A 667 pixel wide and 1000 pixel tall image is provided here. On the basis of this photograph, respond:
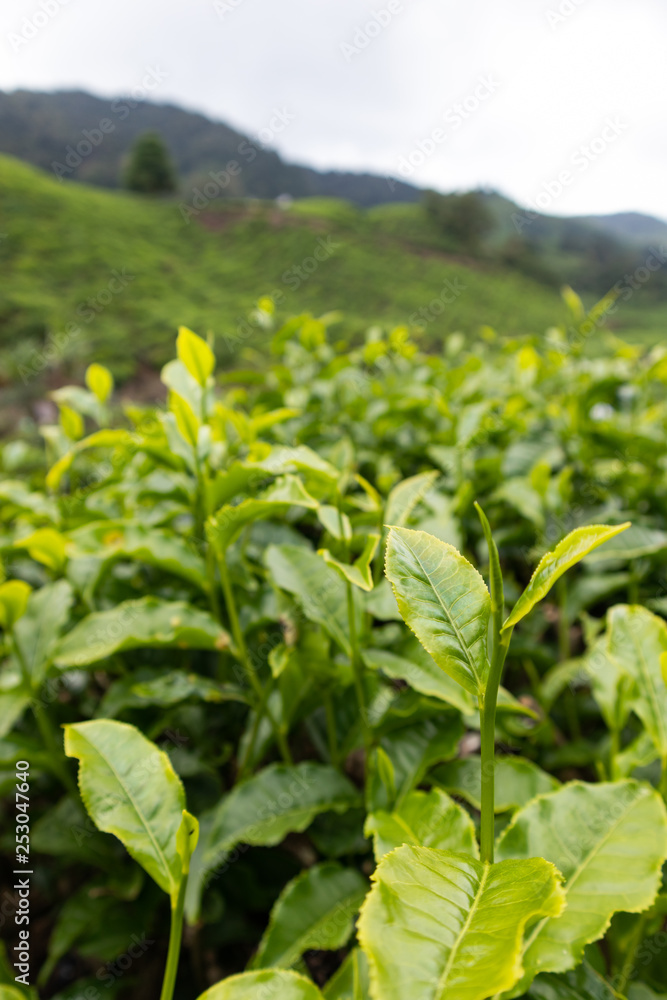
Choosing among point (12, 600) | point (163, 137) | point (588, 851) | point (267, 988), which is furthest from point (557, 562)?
point (163, 137)

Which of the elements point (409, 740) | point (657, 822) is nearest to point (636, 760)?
point (657, 822)

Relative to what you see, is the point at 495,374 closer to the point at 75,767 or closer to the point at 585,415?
the point at 585,415

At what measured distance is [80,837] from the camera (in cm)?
115

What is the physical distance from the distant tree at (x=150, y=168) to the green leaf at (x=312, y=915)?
121 ft

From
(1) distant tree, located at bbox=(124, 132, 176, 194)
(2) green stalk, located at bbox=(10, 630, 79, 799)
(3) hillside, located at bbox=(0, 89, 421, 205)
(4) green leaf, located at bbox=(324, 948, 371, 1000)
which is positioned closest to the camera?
(4) green leaf, located at bbox=(324, 948, 371, 1000)

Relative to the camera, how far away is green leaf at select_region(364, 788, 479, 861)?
0.64m

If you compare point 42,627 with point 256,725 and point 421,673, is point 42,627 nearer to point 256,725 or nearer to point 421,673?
point 256,725

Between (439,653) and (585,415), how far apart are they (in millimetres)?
1412

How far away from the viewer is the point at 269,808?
0.88 metres

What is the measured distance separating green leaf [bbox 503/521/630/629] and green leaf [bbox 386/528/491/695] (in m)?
0.05

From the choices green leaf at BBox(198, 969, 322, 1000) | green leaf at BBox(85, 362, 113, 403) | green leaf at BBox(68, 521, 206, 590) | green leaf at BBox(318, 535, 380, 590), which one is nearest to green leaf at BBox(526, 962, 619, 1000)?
green leaf at BBox(198, 969, 322, 1000)

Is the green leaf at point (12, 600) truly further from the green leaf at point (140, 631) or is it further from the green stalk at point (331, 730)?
the green stalk at point (331, 730)

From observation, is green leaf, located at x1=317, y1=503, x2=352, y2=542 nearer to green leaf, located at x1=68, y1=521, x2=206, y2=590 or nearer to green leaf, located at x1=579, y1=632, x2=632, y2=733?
green leaf, located at x1=68, y1=521, x2=206, y2=590

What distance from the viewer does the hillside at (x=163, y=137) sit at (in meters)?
42.4
